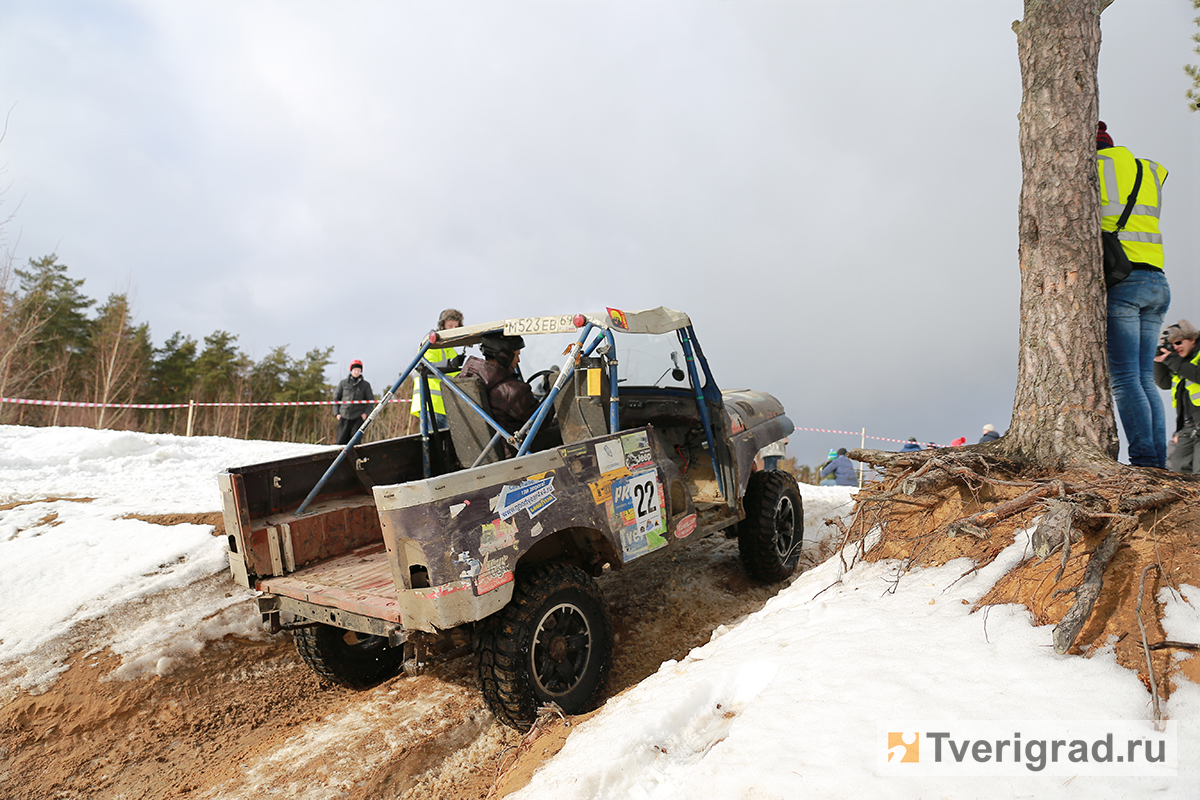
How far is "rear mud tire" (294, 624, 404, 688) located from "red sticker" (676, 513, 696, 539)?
211 cm

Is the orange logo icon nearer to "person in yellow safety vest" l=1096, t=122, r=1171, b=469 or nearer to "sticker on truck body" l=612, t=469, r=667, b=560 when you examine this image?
"sticker on truck body" l=612, t=469, r=667, b=560

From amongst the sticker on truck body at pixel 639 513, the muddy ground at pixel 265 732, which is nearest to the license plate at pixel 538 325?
the sticker on truck body at pixel 639 513

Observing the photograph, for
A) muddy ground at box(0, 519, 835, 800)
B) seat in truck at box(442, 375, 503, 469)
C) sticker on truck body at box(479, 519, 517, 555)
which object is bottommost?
muddy ground at box(0, 519, 835, 800)

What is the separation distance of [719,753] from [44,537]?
6142 mm

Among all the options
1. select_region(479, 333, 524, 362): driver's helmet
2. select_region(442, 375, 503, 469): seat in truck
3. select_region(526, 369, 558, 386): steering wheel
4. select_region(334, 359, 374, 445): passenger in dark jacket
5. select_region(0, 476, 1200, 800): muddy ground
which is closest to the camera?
select_region(0, 476, 1200, 800): muddy ground

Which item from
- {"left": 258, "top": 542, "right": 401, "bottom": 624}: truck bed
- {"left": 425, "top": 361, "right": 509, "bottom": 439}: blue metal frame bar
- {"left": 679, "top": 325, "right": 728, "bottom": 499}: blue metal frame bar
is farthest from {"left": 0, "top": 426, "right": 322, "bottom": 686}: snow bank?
{"left": 679, "top": 325, "right": 728, "bottom": 499}: blue metal frame bar

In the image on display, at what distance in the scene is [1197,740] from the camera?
1721mm

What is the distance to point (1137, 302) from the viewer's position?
12.1 feet

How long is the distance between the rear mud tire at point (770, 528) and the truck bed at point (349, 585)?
116 inches

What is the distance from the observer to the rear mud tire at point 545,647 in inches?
122

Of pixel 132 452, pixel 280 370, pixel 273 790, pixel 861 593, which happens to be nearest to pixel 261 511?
pixel 273 790

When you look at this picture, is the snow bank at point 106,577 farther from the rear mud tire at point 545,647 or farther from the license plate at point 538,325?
the license plate at point 538,325

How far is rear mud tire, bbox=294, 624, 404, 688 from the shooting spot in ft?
12.9

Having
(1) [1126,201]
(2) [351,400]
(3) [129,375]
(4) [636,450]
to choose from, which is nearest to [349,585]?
(4) [636,450]
